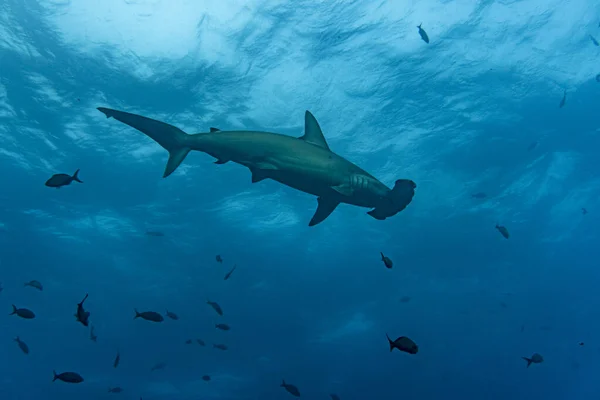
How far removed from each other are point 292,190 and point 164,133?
1559 cm

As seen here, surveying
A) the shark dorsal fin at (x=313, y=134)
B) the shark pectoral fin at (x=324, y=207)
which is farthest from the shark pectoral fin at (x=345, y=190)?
the shark dorsal fin at (x=313, y=134)

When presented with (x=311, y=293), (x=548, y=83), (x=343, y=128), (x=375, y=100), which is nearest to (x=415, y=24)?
(x=375, y=100)

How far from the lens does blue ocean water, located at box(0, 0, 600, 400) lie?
512 inches

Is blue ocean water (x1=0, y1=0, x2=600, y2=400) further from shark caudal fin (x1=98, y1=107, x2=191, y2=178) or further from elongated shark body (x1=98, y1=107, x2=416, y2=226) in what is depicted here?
elongated shark body (x1=98, y1=107, x2=416, y2=226)

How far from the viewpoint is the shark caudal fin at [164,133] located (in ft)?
12.6

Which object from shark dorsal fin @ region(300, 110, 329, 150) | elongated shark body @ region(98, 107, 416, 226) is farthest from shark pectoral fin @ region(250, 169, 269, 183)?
shark dorsal fin @ region(300, 110, 329, 150)

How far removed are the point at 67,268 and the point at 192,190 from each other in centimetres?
1221

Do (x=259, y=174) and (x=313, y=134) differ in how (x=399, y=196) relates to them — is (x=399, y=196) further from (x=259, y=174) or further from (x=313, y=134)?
(x=259, y=174)

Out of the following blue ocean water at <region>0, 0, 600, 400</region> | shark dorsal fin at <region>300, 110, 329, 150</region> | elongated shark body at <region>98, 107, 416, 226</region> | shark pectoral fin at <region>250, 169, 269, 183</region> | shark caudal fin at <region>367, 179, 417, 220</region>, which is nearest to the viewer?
shark caudal fin at <region>367, 179, 417, 220</region>

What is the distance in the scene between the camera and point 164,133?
4.12m

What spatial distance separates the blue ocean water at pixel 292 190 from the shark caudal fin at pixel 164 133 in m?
9.32

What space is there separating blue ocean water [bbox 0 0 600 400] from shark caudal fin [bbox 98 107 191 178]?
9.32 meters

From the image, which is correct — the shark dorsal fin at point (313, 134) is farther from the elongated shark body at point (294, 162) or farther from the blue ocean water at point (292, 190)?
the blue ocean water at point (292, 190)

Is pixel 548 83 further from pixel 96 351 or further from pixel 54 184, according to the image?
pixel 96 351
